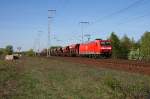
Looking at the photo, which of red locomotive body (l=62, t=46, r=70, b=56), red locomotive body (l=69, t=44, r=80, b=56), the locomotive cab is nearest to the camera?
the locomotive cab

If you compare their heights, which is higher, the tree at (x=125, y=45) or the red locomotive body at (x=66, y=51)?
the tree at (x=125, y=45)

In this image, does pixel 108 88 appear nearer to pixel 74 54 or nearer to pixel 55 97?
pixel 55 97

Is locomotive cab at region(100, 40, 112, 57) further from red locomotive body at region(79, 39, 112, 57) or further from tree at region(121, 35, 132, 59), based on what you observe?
tree at region(121, 35, 132, 59)

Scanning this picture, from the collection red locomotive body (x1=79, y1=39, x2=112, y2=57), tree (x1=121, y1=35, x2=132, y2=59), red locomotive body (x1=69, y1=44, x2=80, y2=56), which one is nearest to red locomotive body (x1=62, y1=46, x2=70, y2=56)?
red locomotive body (x1=69, y1=44, x2=80, y2=56)

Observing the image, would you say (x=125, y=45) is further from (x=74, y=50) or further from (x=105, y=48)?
(x=105, y=48)

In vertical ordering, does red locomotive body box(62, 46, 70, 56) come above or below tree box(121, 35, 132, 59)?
below

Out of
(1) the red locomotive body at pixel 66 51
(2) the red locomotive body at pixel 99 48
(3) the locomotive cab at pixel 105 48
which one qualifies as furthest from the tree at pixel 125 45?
(3) the locomotive cab at pixel 105 48

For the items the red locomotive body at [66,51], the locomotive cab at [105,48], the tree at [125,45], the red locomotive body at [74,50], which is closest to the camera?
the locomotive cab at [105,48]

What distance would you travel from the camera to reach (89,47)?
6331 centimetres

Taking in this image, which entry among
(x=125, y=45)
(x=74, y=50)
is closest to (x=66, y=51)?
(x=74, y=50)

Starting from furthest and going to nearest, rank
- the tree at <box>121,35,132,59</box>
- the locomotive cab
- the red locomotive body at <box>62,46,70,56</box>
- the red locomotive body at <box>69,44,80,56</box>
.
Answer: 1. the tree at <box>121,35,132,59</box>
2. the red locomotive body at <box>62,46,70,56</box>
3. the red locomotive body at <box>69,44,80,56</box>
4. the locomotive cab

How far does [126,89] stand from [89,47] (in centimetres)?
4831

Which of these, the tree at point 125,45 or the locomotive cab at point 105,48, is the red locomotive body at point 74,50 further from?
the tree at point 125,45

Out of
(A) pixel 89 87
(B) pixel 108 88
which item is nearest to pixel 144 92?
(B) pixel 108 88
